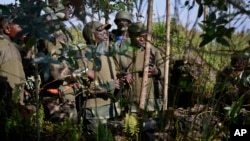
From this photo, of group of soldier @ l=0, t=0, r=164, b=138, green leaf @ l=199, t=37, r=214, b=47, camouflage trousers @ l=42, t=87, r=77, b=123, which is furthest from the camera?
camouflage trousers @ l=42, t=87, r=77, b=123

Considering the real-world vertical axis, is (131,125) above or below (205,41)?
below

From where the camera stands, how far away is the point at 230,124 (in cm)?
195

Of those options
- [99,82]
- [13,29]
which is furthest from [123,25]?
[13,29]

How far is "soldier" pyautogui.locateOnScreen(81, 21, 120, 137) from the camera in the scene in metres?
1.90

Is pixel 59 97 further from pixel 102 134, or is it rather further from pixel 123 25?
pixel 102 134

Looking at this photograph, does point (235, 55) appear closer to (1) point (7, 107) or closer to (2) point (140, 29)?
(2) point (140, 29)

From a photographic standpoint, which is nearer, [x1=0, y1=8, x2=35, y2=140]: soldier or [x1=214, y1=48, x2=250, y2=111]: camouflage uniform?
[x1=214, y1=48, x2=250, y2=111]: camouflage uniform

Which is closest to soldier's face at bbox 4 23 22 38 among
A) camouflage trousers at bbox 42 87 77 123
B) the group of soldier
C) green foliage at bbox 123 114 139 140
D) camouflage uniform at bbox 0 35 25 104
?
the group of soldier

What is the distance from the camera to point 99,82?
220cm

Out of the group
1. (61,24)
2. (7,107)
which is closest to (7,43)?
(7,107)

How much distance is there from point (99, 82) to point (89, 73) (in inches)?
17.5

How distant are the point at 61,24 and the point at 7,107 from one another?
727mm

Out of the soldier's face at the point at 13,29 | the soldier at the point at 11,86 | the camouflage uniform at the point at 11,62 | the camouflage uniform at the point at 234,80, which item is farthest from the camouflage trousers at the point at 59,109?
the camouflage uniform at the point at 234,80

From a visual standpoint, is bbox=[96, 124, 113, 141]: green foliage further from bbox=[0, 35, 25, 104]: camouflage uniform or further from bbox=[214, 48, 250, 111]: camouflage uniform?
bbox=[0, 35, 25, 104]: camouflage uniform
